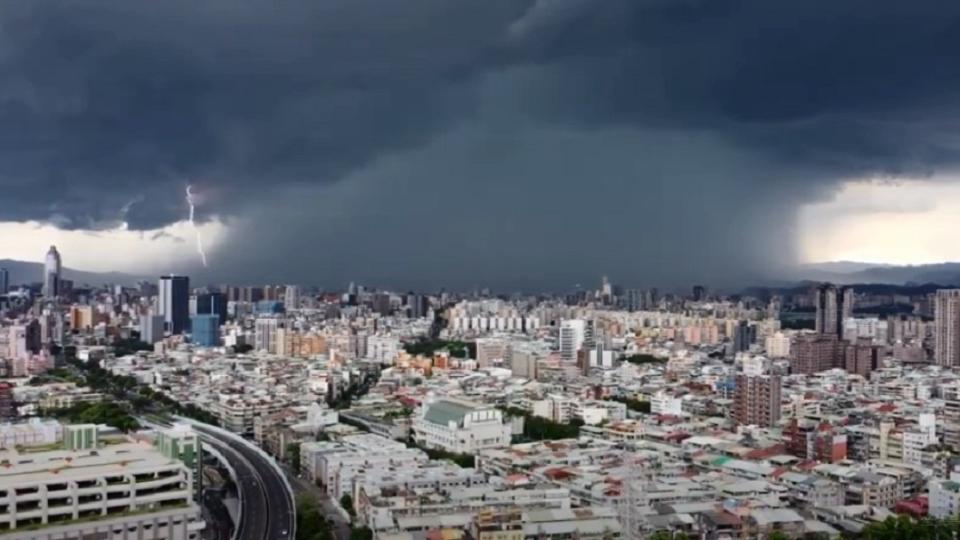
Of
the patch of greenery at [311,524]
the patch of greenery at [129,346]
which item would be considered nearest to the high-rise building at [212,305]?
the patch of greenery at [129,346]

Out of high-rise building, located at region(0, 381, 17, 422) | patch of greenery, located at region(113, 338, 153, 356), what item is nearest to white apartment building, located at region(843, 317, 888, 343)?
patch of greenery, located at region(113, 338, 153, 356)

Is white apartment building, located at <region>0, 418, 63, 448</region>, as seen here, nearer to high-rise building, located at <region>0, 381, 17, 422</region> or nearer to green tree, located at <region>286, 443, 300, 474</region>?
green tree, located at <region>286, 443, 300, 474</region>

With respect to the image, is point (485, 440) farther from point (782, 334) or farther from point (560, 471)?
point (782, 334)

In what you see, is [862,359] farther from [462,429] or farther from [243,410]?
[243,410]

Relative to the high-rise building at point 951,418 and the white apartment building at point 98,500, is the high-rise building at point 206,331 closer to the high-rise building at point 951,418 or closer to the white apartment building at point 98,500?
the high-rise building at point 951,418

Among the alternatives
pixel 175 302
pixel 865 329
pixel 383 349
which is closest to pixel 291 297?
pixel 175 302

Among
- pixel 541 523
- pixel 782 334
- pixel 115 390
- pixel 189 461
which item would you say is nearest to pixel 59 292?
pixel 115 390
